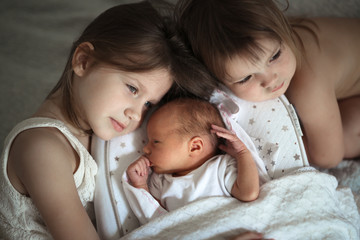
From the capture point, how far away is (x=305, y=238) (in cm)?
96

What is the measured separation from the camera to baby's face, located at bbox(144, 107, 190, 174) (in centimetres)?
112

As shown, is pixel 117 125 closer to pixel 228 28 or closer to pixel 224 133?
pixel 224 133

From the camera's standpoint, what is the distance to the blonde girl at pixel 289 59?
1.05 meters

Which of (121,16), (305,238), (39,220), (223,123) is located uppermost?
(121,16)

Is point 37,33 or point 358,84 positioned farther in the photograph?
point 37,33

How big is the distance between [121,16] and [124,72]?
0.64 feet

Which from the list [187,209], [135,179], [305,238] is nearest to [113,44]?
[135,179]

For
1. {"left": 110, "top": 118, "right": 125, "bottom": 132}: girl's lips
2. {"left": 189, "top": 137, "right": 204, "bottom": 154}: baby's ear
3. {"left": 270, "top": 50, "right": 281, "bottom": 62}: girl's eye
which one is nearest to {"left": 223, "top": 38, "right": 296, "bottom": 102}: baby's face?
{"left": 270, "top": 50, "right": 281, "bottom": 62}: girl's eye

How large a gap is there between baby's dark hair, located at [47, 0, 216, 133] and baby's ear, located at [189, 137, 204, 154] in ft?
0.54

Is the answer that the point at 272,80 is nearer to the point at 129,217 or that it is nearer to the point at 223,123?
the point at 223,123

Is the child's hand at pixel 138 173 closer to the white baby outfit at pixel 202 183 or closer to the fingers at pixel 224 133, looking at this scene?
the white baby outfit at pixel 202 183

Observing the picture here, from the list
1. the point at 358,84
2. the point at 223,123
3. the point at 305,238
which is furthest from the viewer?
the point at 358,84

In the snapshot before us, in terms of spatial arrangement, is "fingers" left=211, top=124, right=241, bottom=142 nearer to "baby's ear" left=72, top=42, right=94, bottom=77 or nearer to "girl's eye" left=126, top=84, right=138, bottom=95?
"girl's eye" left=126, top=84, right=138, bottom=95

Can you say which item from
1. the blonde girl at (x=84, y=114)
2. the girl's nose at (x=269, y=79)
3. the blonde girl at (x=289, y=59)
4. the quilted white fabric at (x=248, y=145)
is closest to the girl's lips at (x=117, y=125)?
the blonde girl at (x=84, y=114)
